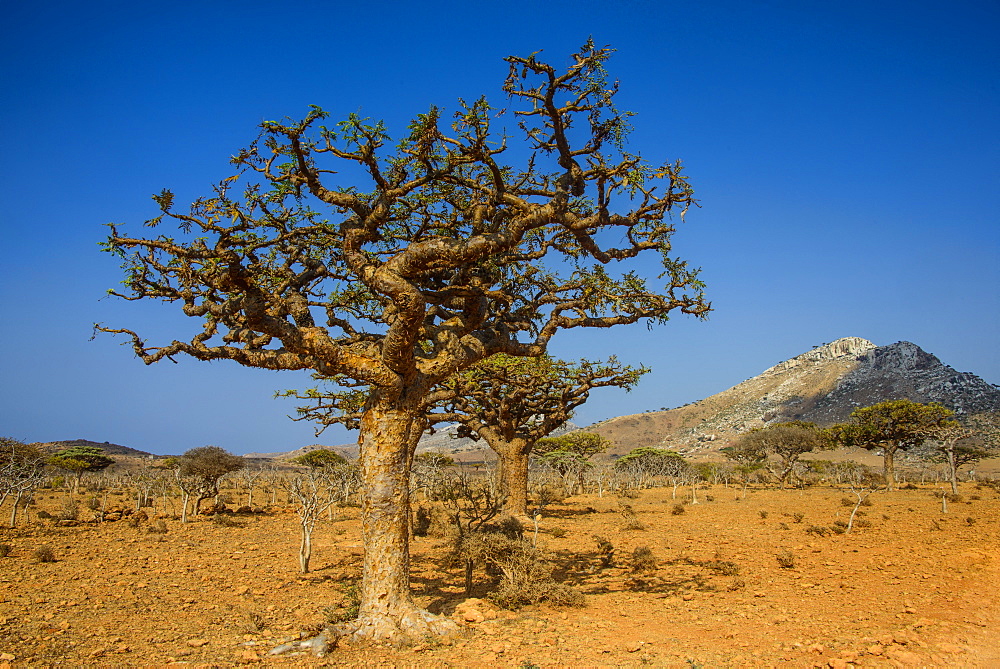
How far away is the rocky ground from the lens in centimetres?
657

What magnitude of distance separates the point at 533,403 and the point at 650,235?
10939mm

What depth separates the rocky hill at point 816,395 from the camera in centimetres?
7569

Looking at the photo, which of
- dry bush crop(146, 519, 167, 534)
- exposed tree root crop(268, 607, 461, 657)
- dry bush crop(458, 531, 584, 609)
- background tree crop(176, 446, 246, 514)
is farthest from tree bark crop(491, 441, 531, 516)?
background tree crop(176, 446, 246, 514)

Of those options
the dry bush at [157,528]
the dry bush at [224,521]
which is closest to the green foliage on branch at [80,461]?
the dry bush at [224,521]

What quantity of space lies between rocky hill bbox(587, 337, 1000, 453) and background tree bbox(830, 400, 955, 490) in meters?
40.7

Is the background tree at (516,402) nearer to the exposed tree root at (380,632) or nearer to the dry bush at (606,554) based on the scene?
the dry bush at (606,554)

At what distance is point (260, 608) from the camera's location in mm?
9281

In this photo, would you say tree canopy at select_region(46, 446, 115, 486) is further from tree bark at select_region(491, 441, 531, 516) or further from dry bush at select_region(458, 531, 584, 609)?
dry bush at select_region(458, 531, 584, 609)

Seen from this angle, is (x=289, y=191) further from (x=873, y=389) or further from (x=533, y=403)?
(x=873, y=389)

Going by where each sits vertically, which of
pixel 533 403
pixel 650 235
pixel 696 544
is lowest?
pixel 696 544

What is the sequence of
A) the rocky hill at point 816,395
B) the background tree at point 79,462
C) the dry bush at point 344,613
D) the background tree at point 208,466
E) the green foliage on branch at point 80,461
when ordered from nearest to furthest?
1. the dry bush at point 344,613
2. the background tree at point 208,466
3. the background tree at point 79,462
4. the green foliage on branch at point 80,461
5. the rocky hill at point 816,395

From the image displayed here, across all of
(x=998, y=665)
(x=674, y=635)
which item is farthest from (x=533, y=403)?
(x=998, y=665)

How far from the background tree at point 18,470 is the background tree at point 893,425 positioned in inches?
1624

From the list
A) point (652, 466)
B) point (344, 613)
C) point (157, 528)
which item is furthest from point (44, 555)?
point (652, 466)
